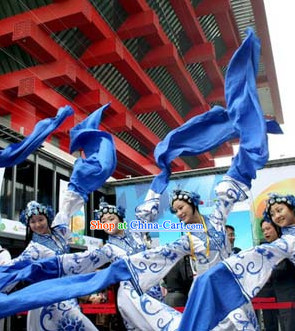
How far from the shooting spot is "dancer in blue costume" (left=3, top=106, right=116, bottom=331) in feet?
10.6

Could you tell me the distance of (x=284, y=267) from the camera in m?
3.07

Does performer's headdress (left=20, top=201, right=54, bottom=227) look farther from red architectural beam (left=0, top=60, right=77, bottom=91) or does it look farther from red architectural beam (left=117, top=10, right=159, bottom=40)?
red architectural beam (left=117, top=10, right=159, bottom=40)

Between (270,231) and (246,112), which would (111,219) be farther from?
(246,112)

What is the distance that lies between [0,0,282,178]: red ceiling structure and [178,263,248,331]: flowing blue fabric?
27.4 feet

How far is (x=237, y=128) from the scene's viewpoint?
10.5ft

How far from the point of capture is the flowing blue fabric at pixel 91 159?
13.0 ft

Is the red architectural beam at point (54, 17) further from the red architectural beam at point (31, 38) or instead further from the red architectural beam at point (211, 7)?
the red architectural beam at point (211, 7)

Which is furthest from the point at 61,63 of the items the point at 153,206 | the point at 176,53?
the point at 153,206

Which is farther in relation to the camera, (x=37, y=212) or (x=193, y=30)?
(x=193, y=30)

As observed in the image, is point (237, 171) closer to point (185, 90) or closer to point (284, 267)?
point (284, 267)

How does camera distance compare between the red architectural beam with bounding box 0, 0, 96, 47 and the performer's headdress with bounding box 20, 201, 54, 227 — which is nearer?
the performer's headdress with bounding box 20, 201, 54, 227

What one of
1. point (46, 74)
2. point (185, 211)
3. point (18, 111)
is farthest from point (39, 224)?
point (18, 111)

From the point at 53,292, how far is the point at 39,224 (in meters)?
1.44

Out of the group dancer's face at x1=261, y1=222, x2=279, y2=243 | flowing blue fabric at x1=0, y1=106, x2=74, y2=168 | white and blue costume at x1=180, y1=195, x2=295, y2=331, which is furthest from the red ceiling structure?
white and blue costume at x1=180, y1=195, x2=295, y2=331
